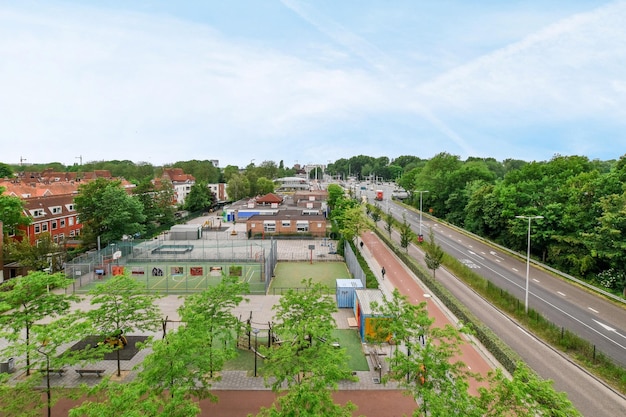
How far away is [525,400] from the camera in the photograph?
9.97m

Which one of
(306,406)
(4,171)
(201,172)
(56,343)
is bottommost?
(306,406)

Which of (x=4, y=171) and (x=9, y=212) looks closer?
(x=9, y=212)

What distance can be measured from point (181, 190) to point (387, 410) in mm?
90639

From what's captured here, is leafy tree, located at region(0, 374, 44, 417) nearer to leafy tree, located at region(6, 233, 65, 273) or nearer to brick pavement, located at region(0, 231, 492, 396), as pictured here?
brick pavement, located at region(0, 231, 492, 396)

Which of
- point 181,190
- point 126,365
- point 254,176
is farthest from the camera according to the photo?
point 254,176

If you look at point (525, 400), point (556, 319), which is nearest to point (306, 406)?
point (525, 400)

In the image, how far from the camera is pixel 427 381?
11.8m

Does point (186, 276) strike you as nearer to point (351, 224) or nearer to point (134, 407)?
point (351, 224)

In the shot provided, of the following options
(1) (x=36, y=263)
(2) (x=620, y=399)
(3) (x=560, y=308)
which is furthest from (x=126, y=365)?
(3) (x=560, y=308)

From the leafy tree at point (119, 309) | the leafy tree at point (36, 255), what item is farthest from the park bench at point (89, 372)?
the leafy tree at point (36, 255)

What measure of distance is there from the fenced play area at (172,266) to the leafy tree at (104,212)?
5603 mm

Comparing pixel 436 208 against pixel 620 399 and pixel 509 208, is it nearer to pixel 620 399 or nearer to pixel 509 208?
pixel 509 208

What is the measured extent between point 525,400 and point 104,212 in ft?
154

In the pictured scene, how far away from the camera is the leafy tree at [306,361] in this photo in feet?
33.5
